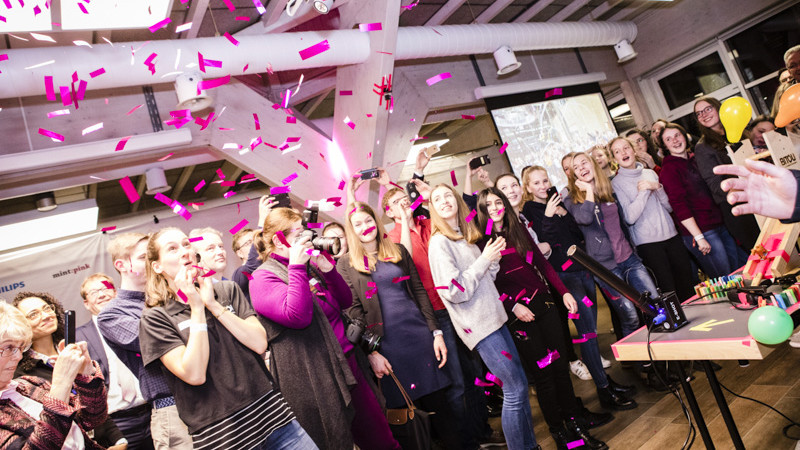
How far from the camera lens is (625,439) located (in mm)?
2516

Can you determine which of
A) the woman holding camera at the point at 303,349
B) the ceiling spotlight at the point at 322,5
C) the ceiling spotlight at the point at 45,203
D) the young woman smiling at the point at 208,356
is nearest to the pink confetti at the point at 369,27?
the ceiling spotlight at the point at 322,5

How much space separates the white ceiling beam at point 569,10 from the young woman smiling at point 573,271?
375cm

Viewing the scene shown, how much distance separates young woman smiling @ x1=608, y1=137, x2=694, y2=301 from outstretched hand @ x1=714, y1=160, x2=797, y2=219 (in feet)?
6.49

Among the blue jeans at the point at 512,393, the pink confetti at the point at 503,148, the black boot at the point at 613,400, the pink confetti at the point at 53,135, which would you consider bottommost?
the black boot at the point at 613,400

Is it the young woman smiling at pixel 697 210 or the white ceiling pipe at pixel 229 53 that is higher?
the white ceiling pipe at pixel 229 53

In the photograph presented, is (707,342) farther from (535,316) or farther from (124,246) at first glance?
(124,246)

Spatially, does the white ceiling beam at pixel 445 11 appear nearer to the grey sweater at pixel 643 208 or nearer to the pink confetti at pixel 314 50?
the pink confetti at pixel 314 50

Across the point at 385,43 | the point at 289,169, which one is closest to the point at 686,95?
the point at 385,43

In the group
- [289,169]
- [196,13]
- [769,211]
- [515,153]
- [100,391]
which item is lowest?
[769,211]

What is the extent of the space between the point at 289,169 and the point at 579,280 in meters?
2.82

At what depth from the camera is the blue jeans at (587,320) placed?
2.97m

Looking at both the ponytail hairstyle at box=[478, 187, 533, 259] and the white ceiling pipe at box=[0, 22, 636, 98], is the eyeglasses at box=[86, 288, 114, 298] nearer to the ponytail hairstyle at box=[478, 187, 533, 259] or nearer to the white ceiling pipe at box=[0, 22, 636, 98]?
the white ceiling pipe at box=[0, 22, 636, 98]

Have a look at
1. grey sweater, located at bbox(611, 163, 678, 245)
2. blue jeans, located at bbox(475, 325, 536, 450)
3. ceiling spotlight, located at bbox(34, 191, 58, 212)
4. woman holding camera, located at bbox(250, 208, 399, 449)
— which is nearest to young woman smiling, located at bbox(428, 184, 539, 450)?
blue jeans, located at bbox(475, 325, 536, 450)

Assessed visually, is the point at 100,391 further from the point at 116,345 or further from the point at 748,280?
the point at 748,280
